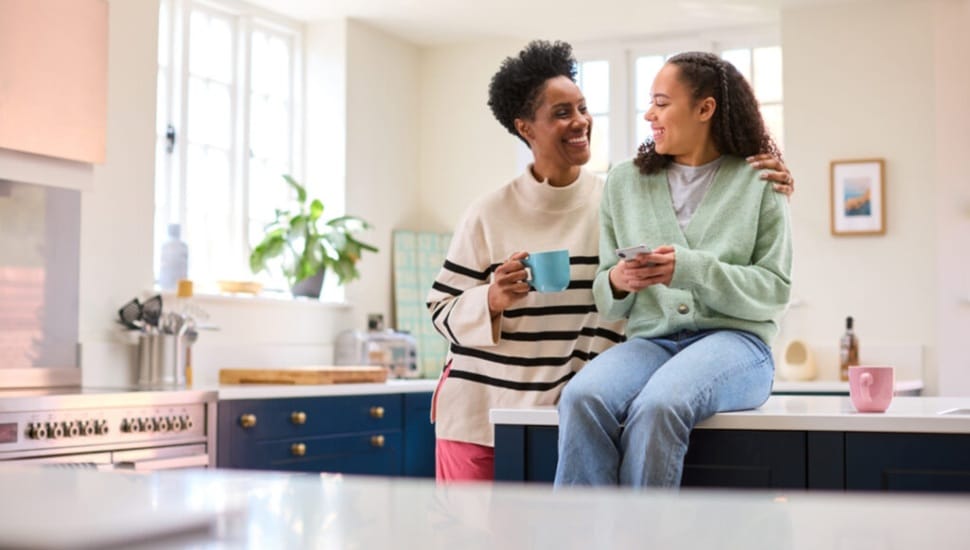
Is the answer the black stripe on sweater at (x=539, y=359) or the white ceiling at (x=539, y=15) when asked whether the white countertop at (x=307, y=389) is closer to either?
the black stripe on sweater at (x=539, y=359)

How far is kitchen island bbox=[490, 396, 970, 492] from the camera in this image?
6.19 feet

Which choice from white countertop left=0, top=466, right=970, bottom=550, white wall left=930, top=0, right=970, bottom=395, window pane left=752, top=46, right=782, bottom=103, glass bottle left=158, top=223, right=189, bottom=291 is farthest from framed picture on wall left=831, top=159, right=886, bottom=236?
white countertop left=0, top=466, right=970, bottom=550

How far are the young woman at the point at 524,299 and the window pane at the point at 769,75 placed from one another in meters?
3.38

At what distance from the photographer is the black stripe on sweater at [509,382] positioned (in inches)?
93.4

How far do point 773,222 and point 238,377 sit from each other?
8.60ft

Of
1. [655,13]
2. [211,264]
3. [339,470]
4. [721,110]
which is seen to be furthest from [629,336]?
[655,13]

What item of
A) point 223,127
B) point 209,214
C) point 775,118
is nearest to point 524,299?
point 209,214

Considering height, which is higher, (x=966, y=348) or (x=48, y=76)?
(x=48, y=76)

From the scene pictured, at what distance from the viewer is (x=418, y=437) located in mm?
4574

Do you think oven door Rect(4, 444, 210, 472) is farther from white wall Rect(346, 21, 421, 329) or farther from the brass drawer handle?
white wall Rect(346, 21, 421, 329)

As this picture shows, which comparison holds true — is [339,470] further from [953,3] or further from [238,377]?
[953,3]

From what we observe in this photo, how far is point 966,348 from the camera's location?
Result: 5.15 meters

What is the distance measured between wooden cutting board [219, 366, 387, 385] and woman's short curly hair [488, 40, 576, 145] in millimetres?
1835

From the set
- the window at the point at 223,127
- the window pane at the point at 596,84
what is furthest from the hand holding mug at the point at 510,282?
the window pane at the point at 596,84
